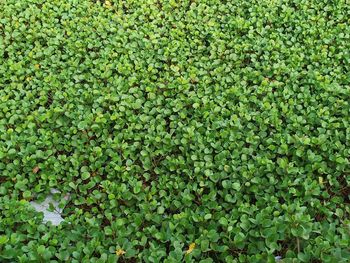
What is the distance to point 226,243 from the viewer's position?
108 inches

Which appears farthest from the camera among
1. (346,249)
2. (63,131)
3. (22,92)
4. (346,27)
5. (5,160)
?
(346,27)

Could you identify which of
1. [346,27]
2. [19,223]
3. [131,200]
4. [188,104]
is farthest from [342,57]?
[19,223]

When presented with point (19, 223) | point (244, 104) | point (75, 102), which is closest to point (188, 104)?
point (244, 104)

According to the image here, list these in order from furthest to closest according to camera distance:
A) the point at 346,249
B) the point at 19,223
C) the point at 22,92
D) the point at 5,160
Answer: the point at 22,92, the point at 5,160, the point at 19,223, the point at 346,249

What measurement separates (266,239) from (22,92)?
248cm

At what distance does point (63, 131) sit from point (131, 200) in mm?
925

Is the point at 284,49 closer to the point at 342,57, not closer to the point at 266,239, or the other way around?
the point at 342,57

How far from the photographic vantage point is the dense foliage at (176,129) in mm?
2793

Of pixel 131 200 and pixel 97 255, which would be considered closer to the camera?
pixel 97 255

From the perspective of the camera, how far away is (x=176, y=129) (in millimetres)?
3557

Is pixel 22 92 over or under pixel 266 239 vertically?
under

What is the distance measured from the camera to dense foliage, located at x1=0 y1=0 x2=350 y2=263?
9.16 ft

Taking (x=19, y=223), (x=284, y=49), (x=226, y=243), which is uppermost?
(x=284, y=49)

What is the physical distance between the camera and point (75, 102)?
3840 mm
